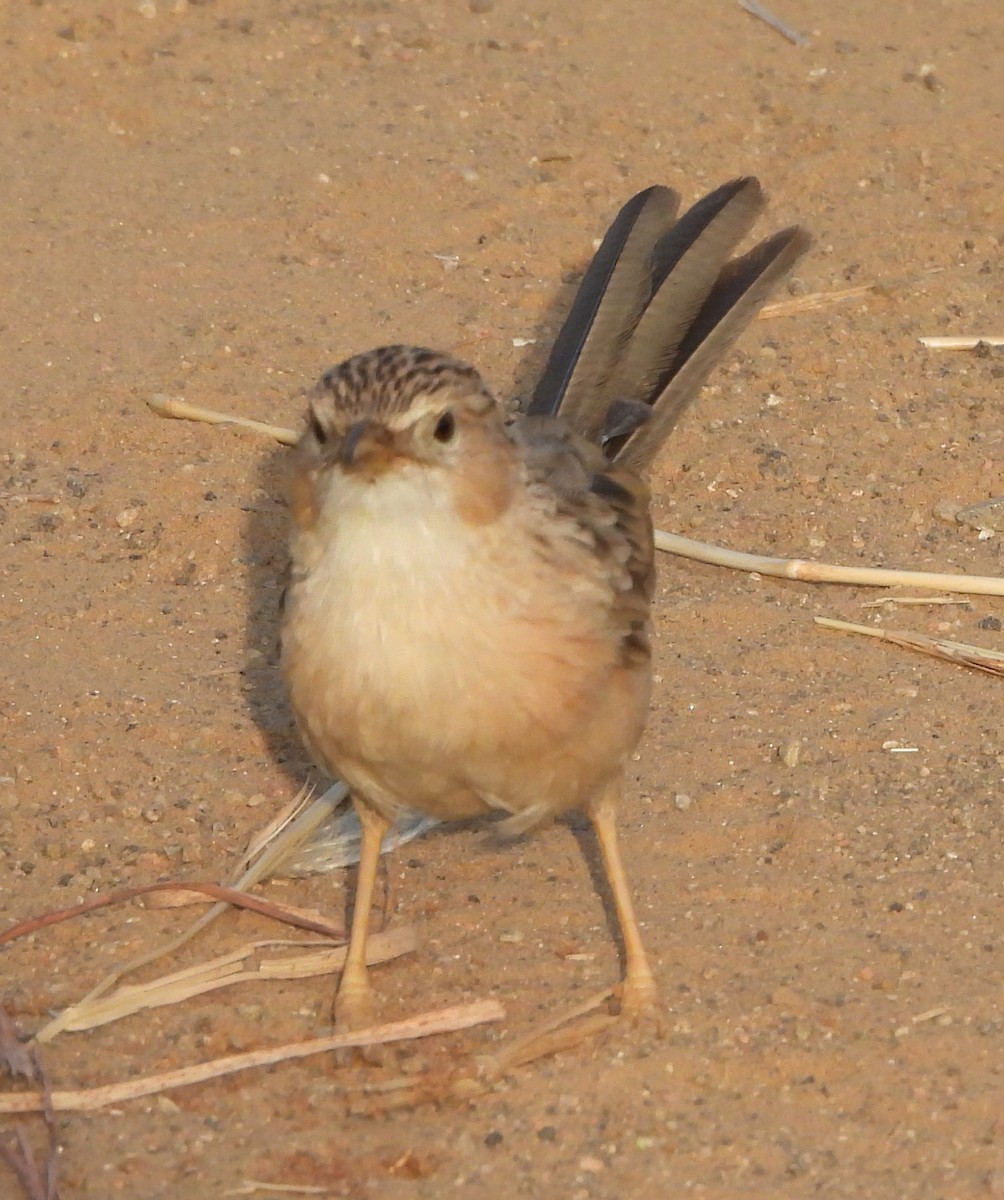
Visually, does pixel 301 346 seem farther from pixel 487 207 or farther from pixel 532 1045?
pixel 532 1045

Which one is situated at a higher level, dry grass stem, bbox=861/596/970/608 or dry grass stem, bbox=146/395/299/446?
dry grass stem, bbox=146/395/299/446

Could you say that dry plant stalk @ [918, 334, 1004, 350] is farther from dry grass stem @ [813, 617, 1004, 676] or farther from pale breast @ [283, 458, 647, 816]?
pale breast @ [283, 458, 647, 816]

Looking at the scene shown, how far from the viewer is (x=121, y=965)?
4.82 m

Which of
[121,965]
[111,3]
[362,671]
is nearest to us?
[362,671]

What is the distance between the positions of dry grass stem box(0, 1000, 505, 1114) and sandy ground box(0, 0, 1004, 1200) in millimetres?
42

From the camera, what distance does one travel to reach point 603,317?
6000 mm

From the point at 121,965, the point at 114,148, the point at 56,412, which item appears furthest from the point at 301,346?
the point at 121,965

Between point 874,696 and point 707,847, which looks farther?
point 874,696

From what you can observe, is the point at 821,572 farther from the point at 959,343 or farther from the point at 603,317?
the point at 959,343

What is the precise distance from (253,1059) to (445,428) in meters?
1.56

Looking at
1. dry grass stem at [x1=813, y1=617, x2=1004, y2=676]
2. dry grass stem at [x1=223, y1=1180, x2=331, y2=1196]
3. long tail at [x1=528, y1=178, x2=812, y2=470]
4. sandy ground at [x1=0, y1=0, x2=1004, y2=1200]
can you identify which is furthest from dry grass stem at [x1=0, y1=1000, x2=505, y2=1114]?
dry grass stem at [x1=813, y1=617, x2=1004, y2=676]

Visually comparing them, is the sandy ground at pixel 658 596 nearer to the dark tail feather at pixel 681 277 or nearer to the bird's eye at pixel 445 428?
the dark tail feather at pixel 681 277

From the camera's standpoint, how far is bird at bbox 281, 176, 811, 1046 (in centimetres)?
404

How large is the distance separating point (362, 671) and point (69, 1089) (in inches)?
47.6
